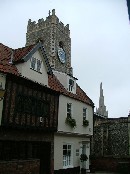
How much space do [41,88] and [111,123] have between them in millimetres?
14414

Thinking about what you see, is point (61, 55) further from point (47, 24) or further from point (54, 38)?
point (47, 24)

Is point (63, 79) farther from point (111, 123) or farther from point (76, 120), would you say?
point (111, 123)

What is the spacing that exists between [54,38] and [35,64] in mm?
26285

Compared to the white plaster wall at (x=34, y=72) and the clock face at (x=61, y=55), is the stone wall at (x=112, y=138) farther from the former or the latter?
the clock face at (x=61, y=55)

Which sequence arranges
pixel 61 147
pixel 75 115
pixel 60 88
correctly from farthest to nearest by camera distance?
Result: pixel 75 115, pixel 60 88, pixel 61 147

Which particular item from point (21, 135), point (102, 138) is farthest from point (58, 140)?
point (102, 138)

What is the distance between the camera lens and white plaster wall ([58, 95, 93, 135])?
19.5 metres

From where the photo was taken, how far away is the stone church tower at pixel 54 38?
41.8 meters

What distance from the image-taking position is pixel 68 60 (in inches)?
1770

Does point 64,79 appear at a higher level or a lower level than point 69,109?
higher

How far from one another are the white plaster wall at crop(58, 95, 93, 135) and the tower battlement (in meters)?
25.6

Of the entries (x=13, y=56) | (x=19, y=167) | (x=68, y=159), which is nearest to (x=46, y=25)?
(x=13, y=56)

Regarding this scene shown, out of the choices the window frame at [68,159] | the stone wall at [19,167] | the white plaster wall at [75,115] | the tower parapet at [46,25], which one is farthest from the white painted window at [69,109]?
the tower parapet at [46,25]

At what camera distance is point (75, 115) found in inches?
843
